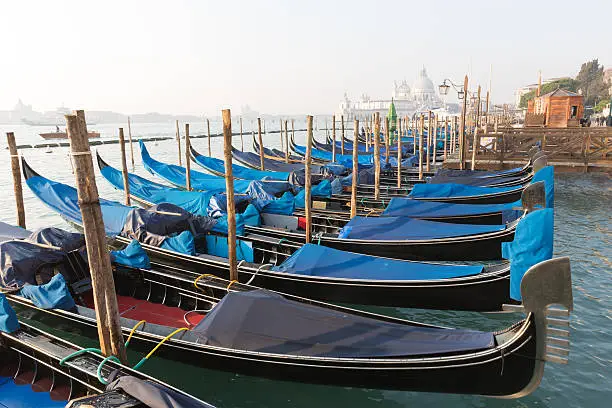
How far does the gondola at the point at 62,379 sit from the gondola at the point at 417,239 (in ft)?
12.9

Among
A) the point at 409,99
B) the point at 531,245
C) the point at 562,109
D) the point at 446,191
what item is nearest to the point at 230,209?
the point at 531,245

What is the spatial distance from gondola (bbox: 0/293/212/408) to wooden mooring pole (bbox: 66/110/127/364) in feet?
0.73

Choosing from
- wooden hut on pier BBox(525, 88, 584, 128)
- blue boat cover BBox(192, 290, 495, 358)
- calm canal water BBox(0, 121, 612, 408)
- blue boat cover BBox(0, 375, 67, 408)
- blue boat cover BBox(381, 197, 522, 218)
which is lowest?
calm canal water BBox(0, 121, 612, 408)

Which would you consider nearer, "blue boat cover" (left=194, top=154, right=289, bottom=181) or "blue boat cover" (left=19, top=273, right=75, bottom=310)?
"blue boat cover" (left=19, top=273, right=75, bottom=310)

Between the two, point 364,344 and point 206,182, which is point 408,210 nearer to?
point 364,344

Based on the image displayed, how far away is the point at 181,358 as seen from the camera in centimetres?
445

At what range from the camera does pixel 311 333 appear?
13.2 ft

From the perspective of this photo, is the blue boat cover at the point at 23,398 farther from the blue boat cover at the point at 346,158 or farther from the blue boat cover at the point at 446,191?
the blue boat cover at the point at 346,158

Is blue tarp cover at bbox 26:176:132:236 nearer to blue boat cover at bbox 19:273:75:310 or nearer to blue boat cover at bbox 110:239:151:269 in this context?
blue boat cover at bbox 110:239:151:269

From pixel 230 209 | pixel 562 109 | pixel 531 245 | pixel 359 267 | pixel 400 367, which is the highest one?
pixel 562 109

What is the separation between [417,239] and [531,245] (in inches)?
112

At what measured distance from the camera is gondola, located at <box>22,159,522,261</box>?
6.62m

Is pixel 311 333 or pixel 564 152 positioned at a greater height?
pixel 564 152

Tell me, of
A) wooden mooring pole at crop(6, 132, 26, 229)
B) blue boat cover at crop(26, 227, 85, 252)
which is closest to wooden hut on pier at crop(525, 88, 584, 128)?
blue boat cover at crop(26, 227, 85, 252)
